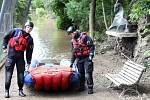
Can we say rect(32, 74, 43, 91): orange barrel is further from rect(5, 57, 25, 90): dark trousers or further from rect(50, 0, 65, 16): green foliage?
rect(50, 0, 65, 16): green foliage

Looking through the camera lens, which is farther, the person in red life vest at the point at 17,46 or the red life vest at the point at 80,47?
the red life vest at the point at 80,47

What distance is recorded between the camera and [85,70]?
10172mm

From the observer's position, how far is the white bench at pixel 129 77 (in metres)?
9.33

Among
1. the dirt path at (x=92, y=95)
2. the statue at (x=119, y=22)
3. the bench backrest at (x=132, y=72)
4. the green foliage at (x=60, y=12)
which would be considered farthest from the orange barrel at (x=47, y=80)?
the green foliage at (x=60, y=12)

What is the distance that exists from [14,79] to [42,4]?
67888mm

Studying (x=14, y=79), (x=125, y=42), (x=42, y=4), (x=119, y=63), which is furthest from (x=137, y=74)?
(x=42, y=4)

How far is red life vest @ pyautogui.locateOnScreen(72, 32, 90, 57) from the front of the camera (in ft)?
32.8

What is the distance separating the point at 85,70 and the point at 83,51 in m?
0.50

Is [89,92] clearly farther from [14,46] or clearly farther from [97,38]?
[97,38]

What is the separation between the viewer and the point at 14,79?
12.1m

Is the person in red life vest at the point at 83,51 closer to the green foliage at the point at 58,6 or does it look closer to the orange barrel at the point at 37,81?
the orange barrel at the point at 37,81

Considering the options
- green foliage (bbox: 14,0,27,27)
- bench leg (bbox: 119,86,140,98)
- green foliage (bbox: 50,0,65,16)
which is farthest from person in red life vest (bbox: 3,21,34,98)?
green foliage (bbox: 50,0,65,16)

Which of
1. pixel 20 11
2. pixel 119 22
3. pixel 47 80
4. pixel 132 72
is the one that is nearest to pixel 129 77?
pixel 132 72

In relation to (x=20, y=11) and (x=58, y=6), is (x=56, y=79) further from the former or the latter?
(x=58, y=6)
